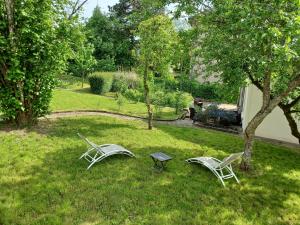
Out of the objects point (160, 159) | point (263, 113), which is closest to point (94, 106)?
point (160, 159)

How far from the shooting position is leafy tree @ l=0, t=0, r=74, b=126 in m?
10.4

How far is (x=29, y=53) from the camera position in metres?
11.0

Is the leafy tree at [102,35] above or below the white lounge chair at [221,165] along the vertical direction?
above

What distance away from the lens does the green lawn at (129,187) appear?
634 centimetres

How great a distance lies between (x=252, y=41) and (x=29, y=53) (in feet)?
27.2

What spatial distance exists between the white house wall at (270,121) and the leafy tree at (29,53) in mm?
9847

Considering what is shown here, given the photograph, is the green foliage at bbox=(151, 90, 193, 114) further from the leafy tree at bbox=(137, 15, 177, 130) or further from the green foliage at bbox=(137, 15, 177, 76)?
the green foliage at bbox=(137, 15, 177, 76)

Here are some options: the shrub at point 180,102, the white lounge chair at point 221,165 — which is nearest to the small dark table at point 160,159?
the white lounge chair at point 221,165

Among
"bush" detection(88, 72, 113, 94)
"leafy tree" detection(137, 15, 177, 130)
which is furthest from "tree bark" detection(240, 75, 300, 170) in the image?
"bush" detection(88, 72, 113, 94)

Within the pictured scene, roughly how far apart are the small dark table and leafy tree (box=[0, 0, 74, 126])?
5788 millimetres

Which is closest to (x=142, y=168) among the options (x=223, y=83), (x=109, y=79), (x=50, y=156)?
(x=50, y=156)

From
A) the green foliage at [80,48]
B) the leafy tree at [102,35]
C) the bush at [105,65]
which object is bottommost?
the bush at [105,65]

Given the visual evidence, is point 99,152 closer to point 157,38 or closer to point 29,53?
point 29,53

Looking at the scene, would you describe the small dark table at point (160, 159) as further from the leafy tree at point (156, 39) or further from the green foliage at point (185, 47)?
the leafy tree at point (156, 39)
